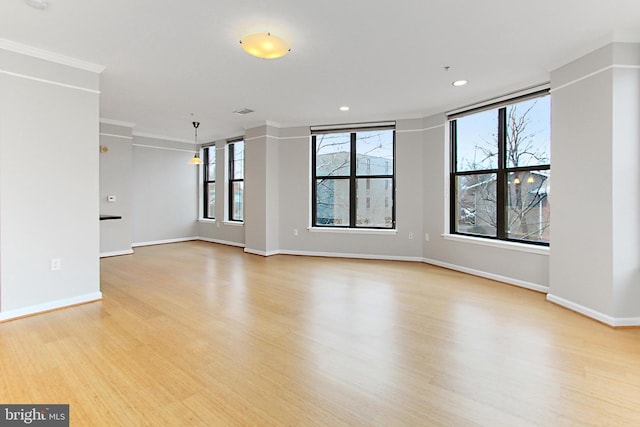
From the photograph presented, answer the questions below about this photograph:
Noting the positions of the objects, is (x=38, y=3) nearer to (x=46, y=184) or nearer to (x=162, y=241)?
(x=46, y=184)

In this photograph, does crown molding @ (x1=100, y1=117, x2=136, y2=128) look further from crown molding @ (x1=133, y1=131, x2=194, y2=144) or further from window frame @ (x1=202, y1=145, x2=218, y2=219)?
window frame @ (x1=202, y1=145, x2=218, y2=219)

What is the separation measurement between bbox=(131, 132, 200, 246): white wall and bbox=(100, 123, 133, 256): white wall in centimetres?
75

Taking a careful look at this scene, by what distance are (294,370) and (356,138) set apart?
4903mm

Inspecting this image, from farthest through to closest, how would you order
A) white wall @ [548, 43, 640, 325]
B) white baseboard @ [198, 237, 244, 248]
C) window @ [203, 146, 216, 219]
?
1. window @ [203, 146, 216, 219]
2. white baseboard @ [198, 237, 244, 248]
3. white wall @ [548, 43, 640, 325]

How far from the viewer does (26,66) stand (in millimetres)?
3111

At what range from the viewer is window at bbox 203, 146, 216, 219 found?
8477mm

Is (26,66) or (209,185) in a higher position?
(26,66)

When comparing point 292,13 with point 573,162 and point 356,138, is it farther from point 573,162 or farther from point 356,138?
point 356,138

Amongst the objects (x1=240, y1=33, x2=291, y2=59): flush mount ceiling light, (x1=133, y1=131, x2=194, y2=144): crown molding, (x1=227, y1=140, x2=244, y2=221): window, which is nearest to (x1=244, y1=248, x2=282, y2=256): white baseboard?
(x1=227, y1=140, x2=244, y2=221): window

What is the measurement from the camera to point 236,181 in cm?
784

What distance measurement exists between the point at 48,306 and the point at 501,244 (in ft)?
18.2

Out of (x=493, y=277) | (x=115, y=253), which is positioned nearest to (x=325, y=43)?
(x=493, y=277)

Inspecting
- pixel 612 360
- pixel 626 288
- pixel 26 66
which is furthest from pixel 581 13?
pixel 26 66

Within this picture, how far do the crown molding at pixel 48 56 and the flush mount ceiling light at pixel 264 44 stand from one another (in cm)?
215
